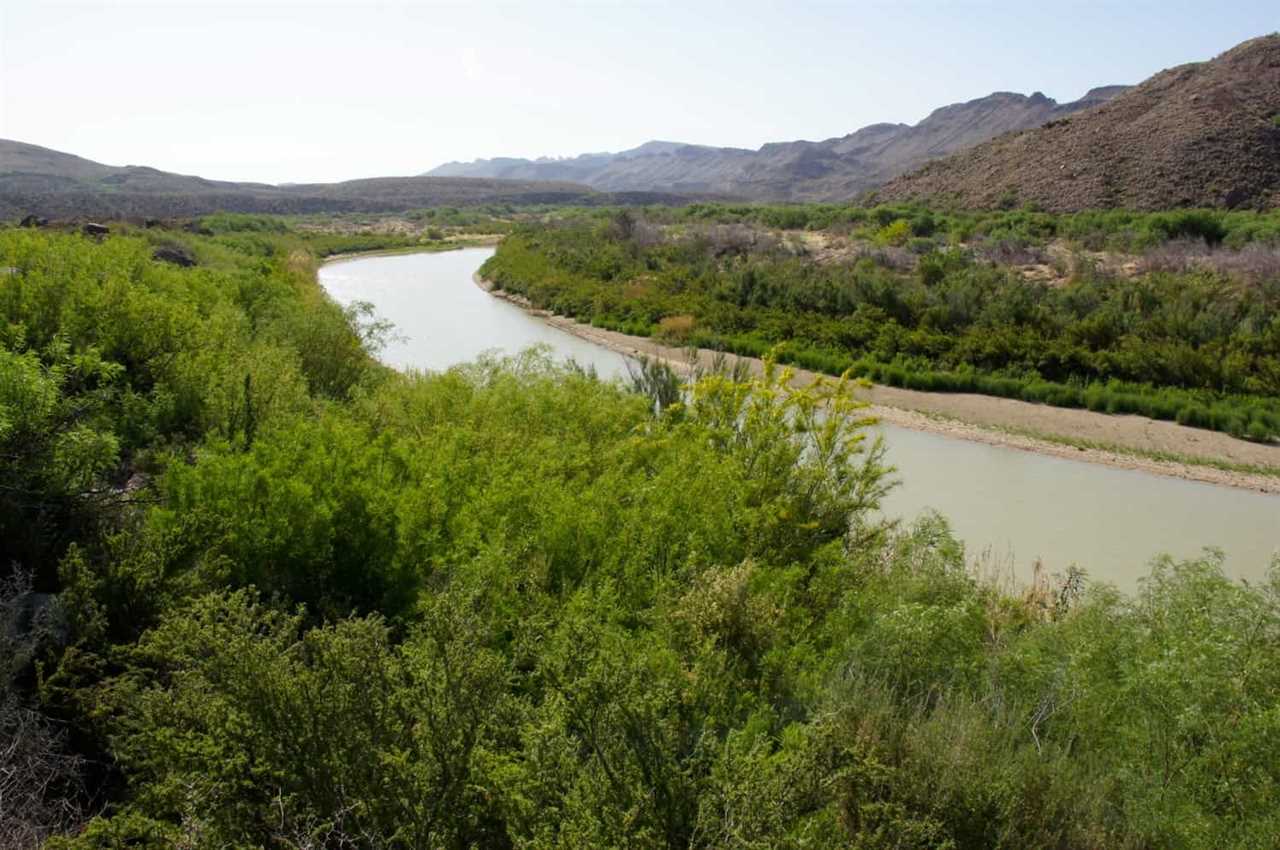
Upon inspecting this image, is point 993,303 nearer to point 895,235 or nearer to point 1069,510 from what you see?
point 1069,510

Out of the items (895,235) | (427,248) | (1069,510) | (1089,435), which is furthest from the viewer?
(427,248)

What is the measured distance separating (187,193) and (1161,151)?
107m

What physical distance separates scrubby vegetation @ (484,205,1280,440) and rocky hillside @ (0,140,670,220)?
43415 millimetres

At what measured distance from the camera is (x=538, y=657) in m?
5.94

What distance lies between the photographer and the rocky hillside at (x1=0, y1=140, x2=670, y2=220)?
257 ft

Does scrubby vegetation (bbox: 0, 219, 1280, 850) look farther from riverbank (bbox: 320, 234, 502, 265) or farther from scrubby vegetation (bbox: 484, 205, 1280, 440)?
riverbank (bbox: 320, 234, 502, 265)

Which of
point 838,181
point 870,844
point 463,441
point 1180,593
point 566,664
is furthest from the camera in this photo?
point 838,181

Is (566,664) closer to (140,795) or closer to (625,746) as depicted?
(625,746)

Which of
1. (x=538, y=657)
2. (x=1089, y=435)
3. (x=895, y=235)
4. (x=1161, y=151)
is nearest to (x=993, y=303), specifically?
(x=1089, y=435)

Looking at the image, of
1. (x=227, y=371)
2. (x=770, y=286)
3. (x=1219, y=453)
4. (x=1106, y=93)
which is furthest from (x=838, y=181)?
(x=227, y=371)

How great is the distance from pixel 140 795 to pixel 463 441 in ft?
16.1

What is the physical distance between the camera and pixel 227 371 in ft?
34.9

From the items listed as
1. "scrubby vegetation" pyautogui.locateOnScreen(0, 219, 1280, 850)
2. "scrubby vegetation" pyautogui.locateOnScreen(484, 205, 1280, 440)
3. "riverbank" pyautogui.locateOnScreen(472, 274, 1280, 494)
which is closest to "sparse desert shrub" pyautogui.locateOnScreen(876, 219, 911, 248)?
"scrubby vegetation" pyautogui.locateOnScreen(484, 205, 1280, 440)

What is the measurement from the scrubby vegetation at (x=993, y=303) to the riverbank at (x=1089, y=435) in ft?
2.15
